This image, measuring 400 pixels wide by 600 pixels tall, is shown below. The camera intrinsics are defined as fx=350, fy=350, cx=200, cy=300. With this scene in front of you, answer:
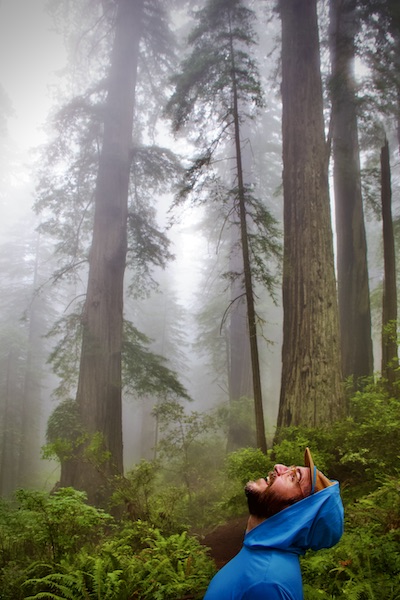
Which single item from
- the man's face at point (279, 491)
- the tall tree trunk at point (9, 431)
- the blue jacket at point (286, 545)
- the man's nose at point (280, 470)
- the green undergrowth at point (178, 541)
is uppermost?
the man's nose at point (280, 470)

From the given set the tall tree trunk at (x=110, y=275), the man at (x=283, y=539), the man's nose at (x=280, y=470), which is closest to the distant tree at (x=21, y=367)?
the tall tree trunk at (x=110, y=275)

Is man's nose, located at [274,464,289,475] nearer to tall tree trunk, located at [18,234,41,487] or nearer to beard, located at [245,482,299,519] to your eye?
beard, located at [245,482,299,519]

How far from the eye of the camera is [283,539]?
5.58 feet

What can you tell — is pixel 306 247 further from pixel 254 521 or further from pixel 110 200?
pixel 254 521

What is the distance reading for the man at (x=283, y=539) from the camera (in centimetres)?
164

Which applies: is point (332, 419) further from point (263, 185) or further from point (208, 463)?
point (263, 185)

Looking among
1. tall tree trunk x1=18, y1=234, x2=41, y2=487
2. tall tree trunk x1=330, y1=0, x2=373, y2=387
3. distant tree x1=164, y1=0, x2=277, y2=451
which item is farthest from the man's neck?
tall tree trunk x1=18, y1=234, x2=41, y2=487

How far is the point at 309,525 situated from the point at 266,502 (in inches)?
9.9

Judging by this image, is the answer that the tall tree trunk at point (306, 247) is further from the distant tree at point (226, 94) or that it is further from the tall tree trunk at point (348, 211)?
the tall tree trunk at point (348, 211)

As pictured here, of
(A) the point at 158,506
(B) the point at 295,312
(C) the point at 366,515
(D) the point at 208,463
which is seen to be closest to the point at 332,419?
(B) the point at 295,312

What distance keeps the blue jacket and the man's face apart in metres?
0.09

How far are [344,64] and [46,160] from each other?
983 centimetres

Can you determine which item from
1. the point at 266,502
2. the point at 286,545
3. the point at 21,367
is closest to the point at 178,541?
the point at 266,502

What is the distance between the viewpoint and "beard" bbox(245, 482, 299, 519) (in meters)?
1.86
